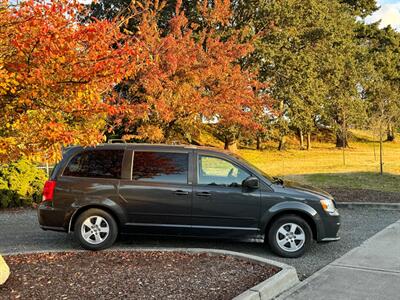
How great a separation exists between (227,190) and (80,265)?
7.89 ft

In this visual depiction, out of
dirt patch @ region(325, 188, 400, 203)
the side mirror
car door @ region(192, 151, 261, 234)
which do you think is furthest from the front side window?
dirt patch @ region(325, 188, 400, 203)

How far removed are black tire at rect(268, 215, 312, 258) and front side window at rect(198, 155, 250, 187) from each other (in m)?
0.86

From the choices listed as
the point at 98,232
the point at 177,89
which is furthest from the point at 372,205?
the point at 98,232

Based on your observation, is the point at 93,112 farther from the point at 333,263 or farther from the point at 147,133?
the point at 147,133

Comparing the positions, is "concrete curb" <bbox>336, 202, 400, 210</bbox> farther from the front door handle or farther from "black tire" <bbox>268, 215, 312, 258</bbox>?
the front door handle

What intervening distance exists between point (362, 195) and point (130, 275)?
8.66 metres

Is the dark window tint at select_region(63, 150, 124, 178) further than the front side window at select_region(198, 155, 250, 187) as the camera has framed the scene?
Yes

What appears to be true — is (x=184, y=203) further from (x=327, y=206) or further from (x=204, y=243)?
(x=327, y=206)

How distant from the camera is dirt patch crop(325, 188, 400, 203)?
A: 11133 mm

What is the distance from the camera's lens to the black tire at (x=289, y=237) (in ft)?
21.2

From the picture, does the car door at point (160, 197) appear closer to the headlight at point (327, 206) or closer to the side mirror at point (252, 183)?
the side mirror at point (252, 183)

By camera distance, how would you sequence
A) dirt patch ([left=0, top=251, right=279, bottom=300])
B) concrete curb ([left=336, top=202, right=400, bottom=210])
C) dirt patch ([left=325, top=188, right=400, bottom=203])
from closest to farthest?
dirt patch ([left=0, top=251, right=279, bottom=300]), concrete curb ([left=336, top=202, right=400, bottom=210]), dirt patch ([left=325, top=188, right=400, bottom=203])

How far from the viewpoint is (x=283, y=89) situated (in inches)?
1086

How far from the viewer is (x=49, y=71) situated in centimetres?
432
